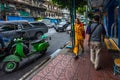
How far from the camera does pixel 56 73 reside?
5.71 meters

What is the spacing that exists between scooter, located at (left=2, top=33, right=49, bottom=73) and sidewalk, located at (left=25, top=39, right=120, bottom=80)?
114 cm

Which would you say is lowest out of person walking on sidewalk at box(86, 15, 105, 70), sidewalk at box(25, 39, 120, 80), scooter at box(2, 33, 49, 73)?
sidewalk at box(25, 39, 120, 80)

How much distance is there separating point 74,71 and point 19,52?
2490 millimetres

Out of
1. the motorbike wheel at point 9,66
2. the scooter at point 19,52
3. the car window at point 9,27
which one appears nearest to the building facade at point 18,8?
the car window at point 9,27

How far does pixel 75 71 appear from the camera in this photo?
5832 millimetres

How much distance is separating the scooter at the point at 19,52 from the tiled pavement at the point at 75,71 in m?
1.23

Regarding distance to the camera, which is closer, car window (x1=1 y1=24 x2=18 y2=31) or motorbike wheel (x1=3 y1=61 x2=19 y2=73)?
motorbike wheel (x1=3 y1=61 x2=19 y2=73)

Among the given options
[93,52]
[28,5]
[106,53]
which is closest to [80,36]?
[106,53]

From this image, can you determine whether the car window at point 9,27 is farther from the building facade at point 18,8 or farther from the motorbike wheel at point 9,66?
the building facade at point 18,8

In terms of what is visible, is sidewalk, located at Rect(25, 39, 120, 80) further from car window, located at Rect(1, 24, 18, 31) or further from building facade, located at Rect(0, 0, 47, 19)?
building facade, located at Rect(0, 0, 47, 19)

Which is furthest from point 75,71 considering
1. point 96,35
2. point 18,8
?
point 18,8

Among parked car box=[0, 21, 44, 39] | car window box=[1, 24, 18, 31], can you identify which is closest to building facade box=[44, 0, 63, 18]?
parked car box=[0, 21, 44, 39]

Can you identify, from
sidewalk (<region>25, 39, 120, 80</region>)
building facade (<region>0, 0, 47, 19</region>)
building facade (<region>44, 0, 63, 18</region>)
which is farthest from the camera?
building facade (<region>44, 0, 63, 18</region>)

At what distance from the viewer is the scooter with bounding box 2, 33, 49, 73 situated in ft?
21.6
